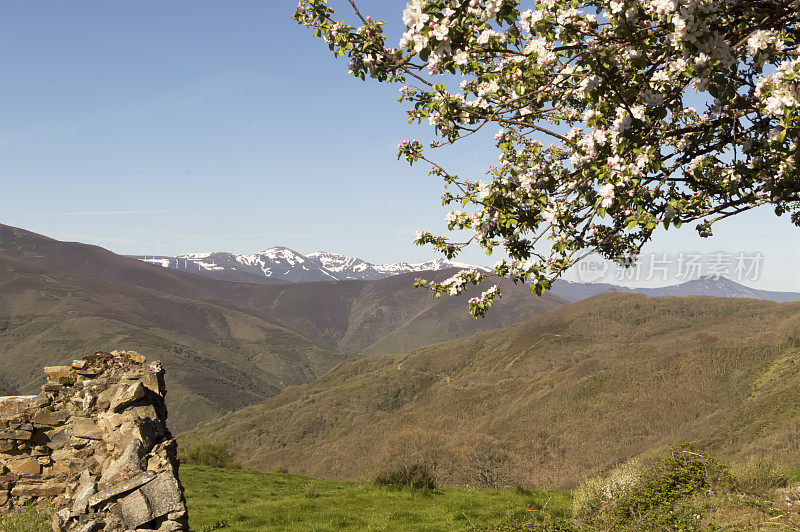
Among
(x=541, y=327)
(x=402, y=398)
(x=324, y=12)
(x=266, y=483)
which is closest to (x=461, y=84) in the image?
(x=324, y=12)

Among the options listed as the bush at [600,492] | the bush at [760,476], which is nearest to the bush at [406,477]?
the bush at [600,492]

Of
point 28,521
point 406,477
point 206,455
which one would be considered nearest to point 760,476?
point 406,477

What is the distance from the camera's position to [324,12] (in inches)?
288

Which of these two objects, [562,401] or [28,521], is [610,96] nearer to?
[28,521]

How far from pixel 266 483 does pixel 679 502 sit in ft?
67.6

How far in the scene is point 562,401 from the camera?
5681 centimetres

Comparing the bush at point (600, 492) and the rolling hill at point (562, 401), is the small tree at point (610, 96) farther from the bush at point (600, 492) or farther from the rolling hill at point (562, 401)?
the rolling hill at point (562, 401)

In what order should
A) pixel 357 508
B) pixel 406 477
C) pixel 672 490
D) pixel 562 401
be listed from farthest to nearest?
pixel 562 401, pixel 406 477, pixel 357 508, pixel 672 490

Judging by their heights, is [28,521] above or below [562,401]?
above

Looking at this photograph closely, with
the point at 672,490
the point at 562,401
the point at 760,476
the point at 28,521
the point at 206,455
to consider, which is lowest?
the point at 206,455

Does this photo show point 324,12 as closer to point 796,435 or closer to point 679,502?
point 679,502

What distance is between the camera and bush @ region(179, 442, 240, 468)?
36.1 meters

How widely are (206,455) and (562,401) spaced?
3876 centimetres

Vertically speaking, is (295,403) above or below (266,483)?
below
